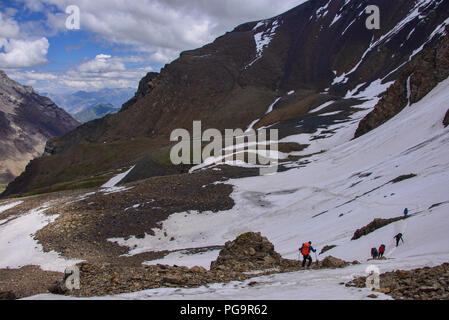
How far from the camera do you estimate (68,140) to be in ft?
541

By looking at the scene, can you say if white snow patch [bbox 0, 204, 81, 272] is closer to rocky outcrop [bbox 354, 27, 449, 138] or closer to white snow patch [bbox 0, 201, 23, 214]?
white snow patch [bbox 0, 201, 23, 214]

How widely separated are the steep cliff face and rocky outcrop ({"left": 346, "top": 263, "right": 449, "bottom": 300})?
85.0 m

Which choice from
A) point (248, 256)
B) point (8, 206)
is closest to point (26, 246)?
point (8, 206)

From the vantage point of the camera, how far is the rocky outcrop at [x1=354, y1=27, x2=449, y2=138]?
49281 millimetres

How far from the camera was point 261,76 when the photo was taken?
155 metres

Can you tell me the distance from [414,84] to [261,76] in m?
108

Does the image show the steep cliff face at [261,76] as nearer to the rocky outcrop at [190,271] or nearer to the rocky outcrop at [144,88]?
the rocky outcrop at [144,88]

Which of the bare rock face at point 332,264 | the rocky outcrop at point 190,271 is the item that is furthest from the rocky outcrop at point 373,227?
the bare rock face at point 332,264

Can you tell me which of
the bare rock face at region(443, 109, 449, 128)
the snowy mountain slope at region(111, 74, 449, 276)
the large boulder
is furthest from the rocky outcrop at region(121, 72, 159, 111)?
the large boulder

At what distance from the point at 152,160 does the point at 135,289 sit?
2204 inches

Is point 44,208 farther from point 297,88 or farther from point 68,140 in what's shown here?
point 68,140

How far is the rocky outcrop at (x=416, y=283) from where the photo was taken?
7.86 m

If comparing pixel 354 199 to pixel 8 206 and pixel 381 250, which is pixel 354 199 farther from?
pixel 8 206
